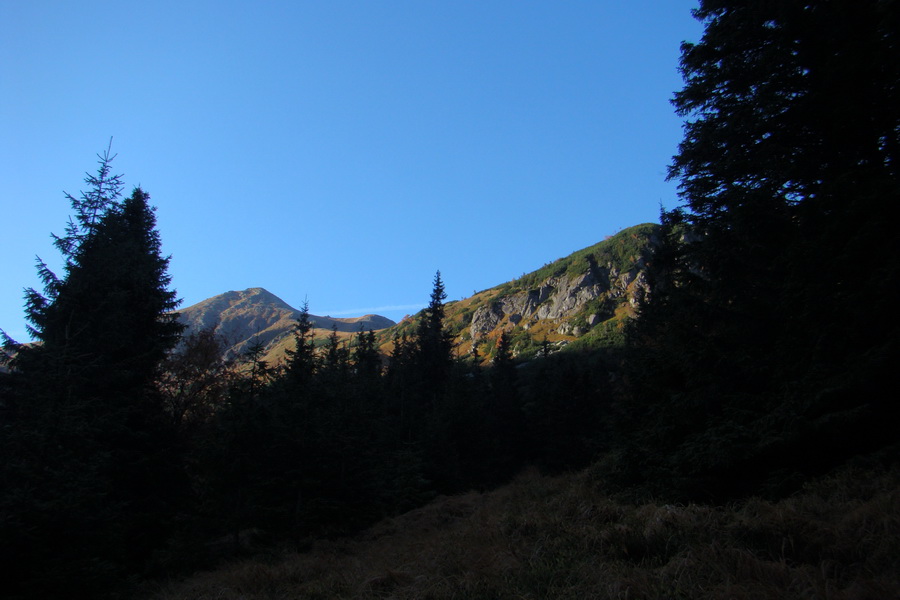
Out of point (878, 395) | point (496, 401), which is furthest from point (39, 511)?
point (496, 401)

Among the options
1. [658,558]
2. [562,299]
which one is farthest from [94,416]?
[562,299]

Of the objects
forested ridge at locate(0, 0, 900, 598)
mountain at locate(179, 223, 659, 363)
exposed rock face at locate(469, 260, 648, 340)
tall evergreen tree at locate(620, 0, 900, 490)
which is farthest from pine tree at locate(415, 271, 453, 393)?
exposed rock face at locate(469, 260, 648, 340)

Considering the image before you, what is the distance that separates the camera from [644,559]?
6012 millimetres

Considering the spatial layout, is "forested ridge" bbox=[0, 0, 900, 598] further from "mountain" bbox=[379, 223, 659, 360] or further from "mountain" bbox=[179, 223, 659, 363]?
"mountain" bbox=[379, 223, 659, 360]

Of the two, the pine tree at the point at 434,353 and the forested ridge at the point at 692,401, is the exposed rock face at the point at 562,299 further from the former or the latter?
the forested ridge at the point at 692,401

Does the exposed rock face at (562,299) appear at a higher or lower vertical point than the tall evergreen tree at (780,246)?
higher

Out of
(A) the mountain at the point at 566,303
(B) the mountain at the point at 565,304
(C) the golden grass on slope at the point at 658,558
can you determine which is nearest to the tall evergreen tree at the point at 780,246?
(C) the golden grass on slope at the point at 658,558

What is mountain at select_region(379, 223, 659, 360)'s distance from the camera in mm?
118688

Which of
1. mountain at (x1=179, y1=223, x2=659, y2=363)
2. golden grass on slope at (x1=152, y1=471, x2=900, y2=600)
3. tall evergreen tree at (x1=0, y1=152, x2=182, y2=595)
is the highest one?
mountain at (x1=179, y1=223, x2=659, y2=363)

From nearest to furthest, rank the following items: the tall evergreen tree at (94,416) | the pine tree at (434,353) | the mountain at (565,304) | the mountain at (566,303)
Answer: the tall evergreen tree at (94,416) → the pine tree at (434,353) → the mountain at (565,304) → the mountain at (566,303)

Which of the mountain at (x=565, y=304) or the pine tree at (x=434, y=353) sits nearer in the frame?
the pine tree at (x=434, y=353)

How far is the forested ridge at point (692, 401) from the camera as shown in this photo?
24.2 ft

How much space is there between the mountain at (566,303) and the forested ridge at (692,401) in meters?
88.5

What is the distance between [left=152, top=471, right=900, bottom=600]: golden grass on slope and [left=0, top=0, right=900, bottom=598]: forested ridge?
5 cm
